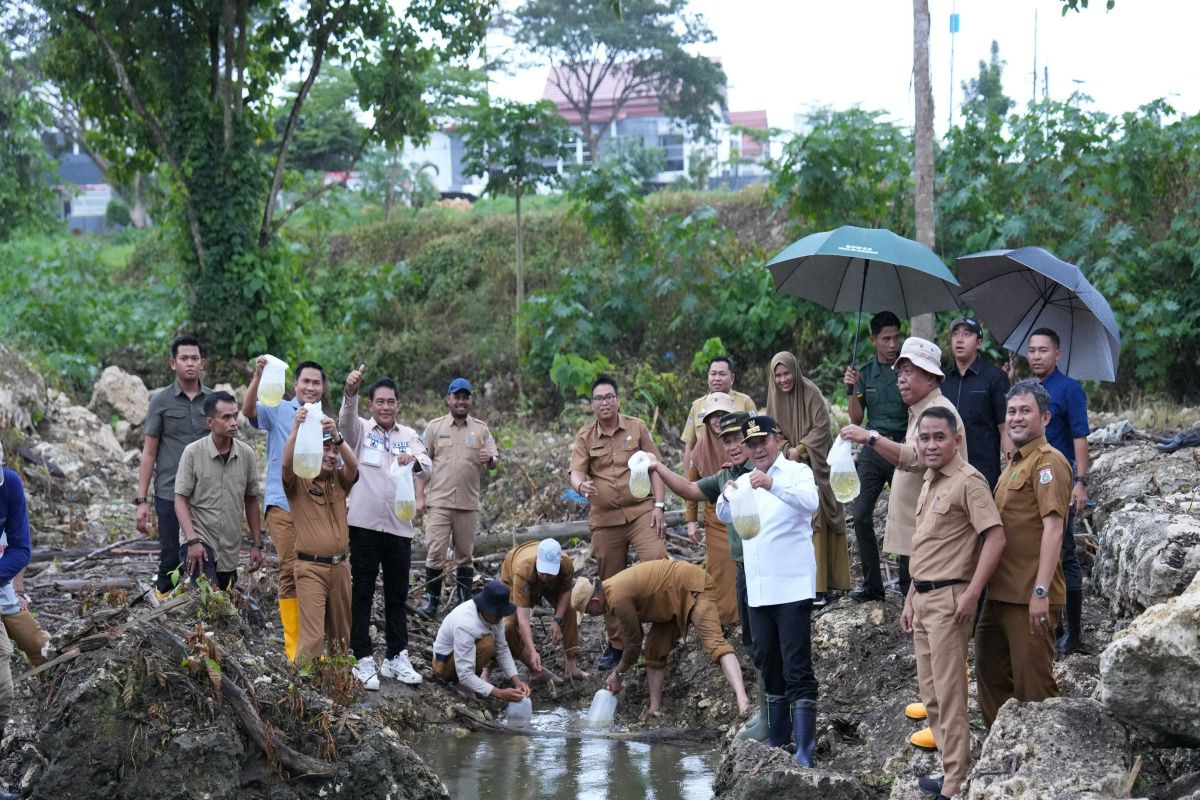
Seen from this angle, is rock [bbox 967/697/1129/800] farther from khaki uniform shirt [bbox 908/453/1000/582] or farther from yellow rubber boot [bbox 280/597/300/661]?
yellow rubber boot [bbox 280/597/300/661]

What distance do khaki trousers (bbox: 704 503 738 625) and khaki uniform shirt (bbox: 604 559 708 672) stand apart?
421 mm

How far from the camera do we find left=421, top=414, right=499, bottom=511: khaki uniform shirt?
9156mm

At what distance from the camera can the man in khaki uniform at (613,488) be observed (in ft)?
27.9

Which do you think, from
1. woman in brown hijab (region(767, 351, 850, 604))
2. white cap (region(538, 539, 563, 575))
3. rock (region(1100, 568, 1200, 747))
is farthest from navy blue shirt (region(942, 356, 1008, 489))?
white cap (region(538, 539, 563, 575))

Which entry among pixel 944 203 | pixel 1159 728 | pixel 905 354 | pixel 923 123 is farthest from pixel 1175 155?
pixel 1159 728

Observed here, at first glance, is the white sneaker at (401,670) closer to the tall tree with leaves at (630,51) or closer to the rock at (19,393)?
the rock at (19,393)

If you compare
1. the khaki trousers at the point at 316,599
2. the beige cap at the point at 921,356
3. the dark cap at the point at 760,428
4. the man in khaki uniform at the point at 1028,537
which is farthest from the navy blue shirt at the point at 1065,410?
the khaki trousers at the point at 316,599

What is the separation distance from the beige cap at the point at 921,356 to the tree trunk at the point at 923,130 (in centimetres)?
502

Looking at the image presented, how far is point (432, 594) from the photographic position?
947 cm

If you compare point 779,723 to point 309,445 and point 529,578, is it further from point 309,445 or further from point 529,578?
point 309,445

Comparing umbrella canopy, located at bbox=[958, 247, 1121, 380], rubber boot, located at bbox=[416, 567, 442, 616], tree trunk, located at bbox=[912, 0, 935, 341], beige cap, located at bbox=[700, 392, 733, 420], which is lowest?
rubber boot, located at bbox=[416, 567, 442, 616]

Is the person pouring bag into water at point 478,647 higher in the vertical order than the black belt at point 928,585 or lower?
lower

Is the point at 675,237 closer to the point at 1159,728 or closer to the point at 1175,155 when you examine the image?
the point at 1175,155

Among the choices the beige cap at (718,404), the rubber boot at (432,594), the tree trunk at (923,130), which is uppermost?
the tree trunk at (923,130)
